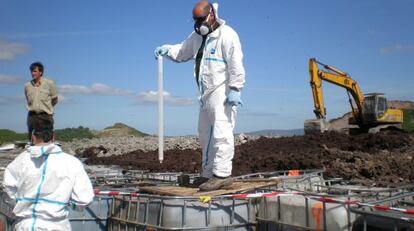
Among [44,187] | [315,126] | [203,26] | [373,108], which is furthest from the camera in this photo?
[373,108]

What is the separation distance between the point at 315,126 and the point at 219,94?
61.1 ft

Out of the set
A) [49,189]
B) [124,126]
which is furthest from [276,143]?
[124,126]

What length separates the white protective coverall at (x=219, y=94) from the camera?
16.2 ft

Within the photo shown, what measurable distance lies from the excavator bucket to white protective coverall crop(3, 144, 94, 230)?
784 inches

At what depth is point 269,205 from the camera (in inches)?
172

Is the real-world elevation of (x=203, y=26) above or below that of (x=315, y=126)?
above

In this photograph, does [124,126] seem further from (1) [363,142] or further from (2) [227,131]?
(2) [227,131]

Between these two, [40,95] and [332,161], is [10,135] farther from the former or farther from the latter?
[40,95]

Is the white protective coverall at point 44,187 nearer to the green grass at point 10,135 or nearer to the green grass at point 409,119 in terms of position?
the green grass at point 10,135

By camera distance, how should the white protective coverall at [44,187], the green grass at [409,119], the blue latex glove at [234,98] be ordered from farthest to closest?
1. the green grass at [409,119]
2. the blue latex glove at [234,98]
3. the white protective coverall at [44,187]

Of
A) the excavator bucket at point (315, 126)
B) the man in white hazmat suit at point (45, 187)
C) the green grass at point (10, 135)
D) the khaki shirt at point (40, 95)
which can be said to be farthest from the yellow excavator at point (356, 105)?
the man in white hazmat suit at point (45, 187)

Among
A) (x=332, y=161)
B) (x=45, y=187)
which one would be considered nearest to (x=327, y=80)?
(x=332, y=161)

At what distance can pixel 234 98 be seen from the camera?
4867mm

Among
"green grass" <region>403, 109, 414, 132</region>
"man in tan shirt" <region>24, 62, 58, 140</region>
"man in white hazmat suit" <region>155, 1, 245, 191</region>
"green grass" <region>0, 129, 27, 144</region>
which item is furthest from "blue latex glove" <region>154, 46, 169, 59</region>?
"green grass" <region>403, 109, 414, 132</region>
